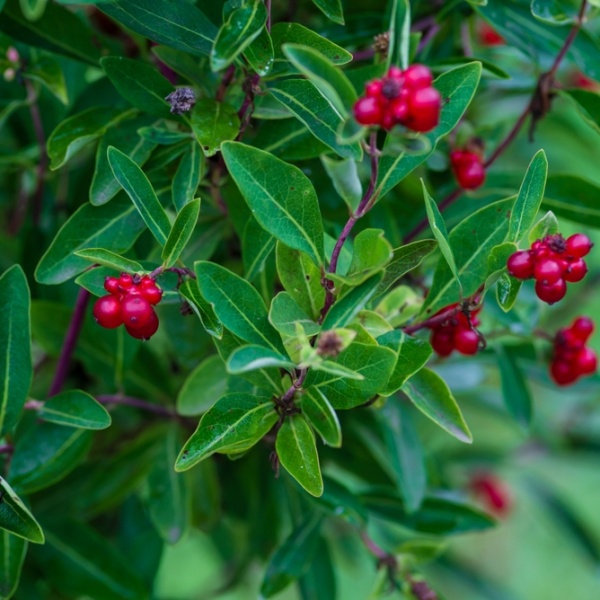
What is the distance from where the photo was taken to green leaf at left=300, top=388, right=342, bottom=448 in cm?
77

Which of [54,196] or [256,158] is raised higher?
[256,158]

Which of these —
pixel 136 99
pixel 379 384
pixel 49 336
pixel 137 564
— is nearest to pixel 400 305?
pixel 379 384

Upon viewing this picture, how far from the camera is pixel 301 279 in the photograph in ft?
2.78

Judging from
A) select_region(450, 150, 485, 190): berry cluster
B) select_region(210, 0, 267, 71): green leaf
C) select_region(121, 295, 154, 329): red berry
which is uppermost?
select_region(210, 0, 267, 71): green leaf

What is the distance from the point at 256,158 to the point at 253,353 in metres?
0.19

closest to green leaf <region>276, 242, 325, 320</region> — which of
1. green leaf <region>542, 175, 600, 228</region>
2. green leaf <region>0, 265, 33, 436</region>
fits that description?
green leaf <region>0, 265, 33, 436</region>

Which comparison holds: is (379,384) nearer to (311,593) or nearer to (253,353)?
(253,353)

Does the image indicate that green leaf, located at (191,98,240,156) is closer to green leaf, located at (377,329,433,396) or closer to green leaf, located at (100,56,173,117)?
green leaf, located at (100,56,173,117)

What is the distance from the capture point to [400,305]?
979mm

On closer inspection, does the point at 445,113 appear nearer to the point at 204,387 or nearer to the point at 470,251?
the point at 470,251

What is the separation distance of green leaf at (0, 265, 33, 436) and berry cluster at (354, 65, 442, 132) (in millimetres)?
471

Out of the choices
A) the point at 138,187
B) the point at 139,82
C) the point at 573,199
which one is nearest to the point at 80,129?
the point at 139,82

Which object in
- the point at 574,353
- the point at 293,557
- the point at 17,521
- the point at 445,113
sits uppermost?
the point at 445,113

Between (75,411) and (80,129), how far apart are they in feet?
1.04
